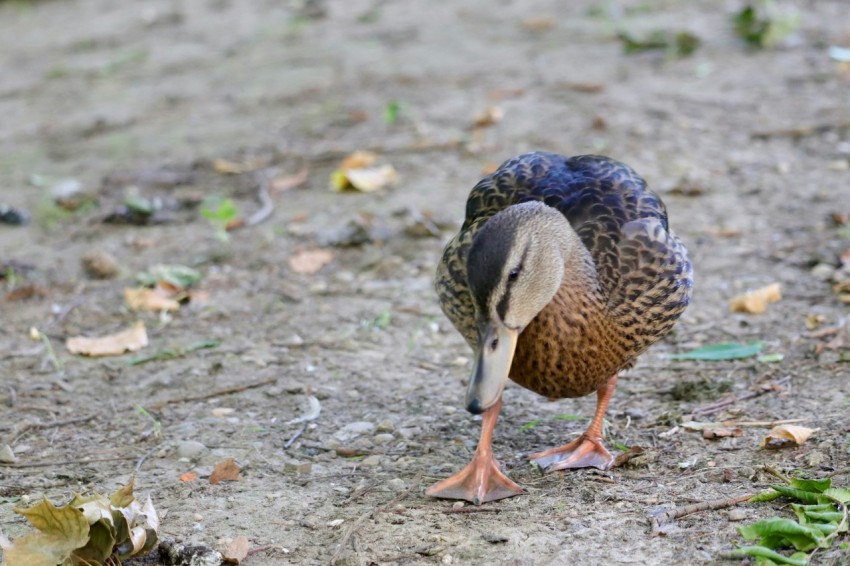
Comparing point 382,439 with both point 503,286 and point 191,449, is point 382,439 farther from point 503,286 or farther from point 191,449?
point 503,286

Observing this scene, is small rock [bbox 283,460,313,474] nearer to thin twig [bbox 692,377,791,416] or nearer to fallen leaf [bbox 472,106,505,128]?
thin twig [bbox 692,377,791,416]

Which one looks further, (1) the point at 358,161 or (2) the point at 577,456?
(1) the point at 358,161

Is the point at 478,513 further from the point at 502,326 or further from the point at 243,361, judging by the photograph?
the point at 243,361

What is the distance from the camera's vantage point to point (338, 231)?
5.71 metres

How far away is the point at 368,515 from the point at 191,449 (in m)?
0.84

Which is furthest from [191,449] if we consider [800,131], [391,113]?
[800,131]

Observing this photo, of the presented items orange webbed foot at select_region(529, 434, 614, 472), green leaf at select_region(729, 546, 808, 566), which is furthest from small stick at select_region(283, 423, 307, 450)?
green leaf at select_region(729, 546, 808, 566)

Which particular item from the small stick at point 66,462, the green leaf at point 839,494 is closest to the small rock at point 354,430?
the small stick at point 66,462

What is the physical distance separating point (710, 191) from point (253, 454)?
3.41 m

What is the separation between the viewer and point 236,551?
2959mm

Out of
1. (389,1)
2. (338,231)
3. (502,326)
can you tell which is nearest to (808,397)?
(502,326)

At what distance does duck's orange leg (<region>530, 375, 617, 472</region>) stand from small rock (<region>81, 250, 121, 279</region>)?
2.77 metres

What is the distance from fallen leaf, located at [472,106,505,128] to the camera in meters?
7.12

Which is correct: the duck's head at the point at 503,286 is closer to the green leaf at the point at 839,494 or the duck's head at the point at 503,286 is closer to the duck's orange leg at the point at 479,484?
the duck's orange leg at the point at 479,484
